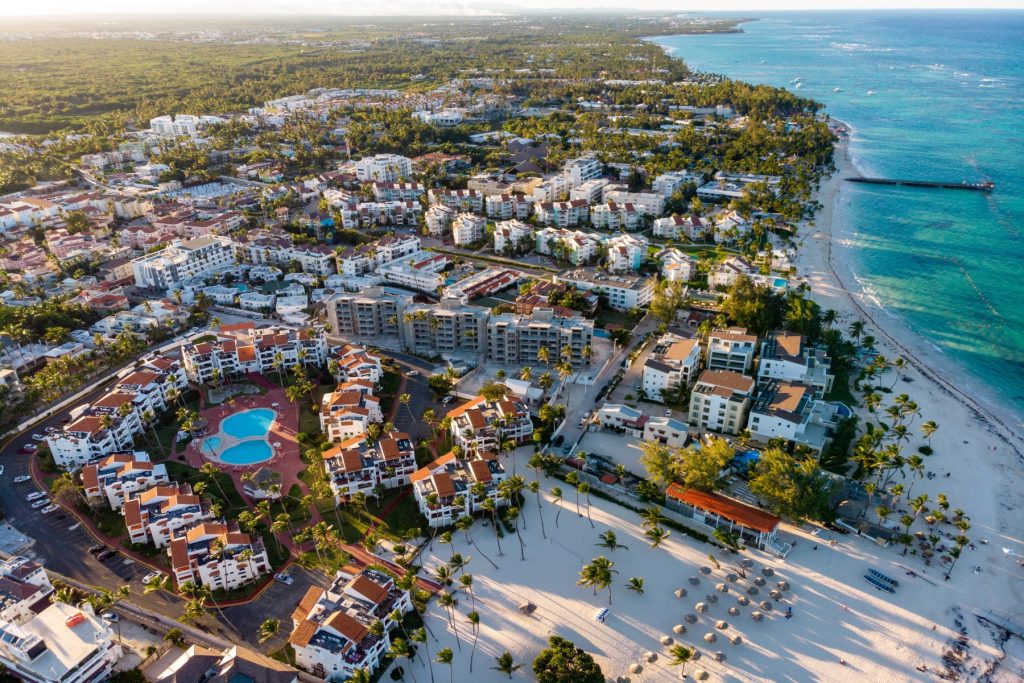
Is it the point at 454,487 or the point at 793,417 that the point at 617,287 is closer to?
the point at 793,417

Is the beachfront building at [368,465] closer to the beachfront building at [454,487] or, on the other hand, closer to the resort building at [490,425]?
the beachfront building at [454,487]

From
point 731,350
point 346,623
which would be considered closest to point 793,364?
point 731,350

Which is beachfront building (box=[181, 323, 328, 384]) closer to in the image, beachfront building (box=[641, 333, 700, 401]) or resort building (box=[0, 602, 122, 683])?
resort building (box=[0, 602, 122, 683])

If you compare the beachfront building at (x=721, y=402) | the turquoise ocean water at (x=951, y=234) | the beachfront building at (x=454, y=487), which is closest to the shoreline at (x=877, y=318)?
the turquoise ocean water at (x=951, y=234)

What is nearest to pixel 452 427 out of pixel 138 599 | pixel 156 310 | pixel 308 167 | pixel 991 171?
pixel 138 599

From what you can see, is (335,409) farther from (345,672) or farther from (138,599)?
(345,672)

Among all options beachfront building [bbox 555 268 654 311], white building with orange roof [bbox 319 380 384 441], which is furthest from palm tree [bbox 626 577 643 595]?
beachfront building [bbox 555 268 654 311]
